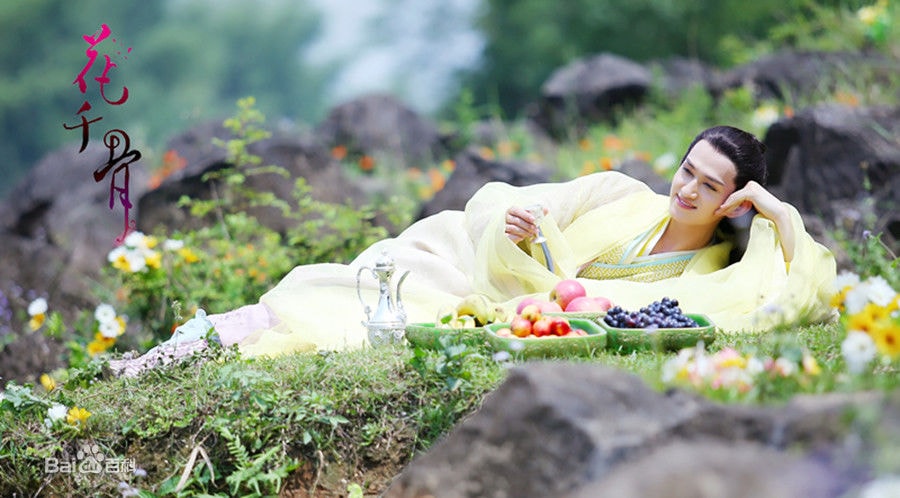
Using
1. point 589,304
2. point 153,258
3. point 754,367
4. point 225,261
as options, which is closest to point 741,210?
point 589,304

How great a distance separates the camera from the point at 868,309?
307 centimetres

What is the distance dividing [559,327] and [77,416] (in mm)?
1984

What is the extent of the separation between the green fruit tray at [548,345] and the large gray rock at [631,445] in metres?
1.12

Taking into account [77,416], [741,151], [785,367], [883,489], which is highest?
[741,151]

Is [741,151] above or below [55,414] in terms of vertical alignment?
above

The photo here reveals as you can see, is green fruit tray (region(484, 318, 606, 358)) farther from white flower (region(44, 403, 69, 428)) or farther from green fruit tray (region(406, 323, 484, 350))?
white flower (region(44, 403, 69, 428))

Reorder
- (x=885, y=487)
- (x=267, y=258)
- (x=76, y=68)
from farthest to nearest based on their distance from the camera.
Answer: (x=76, y=68), (x=267, y=258), (x=885, y=487)

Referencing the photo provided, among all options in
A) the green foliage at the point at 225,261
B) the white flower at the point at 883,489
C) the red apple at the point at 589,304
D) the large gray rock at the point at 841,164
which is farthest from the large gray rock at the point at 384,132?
the white flower at the point at 883,489

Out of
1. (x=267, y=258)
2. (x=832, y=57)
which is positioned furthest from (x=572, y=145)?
(x=267, y=258)

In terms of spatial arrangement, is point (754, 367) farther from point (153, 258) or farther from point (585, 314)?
point (153, 258)

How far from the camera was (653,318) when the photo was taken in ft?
15.0

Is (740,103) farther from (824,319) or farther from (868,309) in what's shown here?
(868,309)

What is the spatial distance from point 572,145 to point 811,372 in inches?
381

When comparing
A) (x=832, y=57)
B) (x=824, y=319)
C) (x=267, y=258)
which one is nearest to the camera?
(x=824, y=319)
